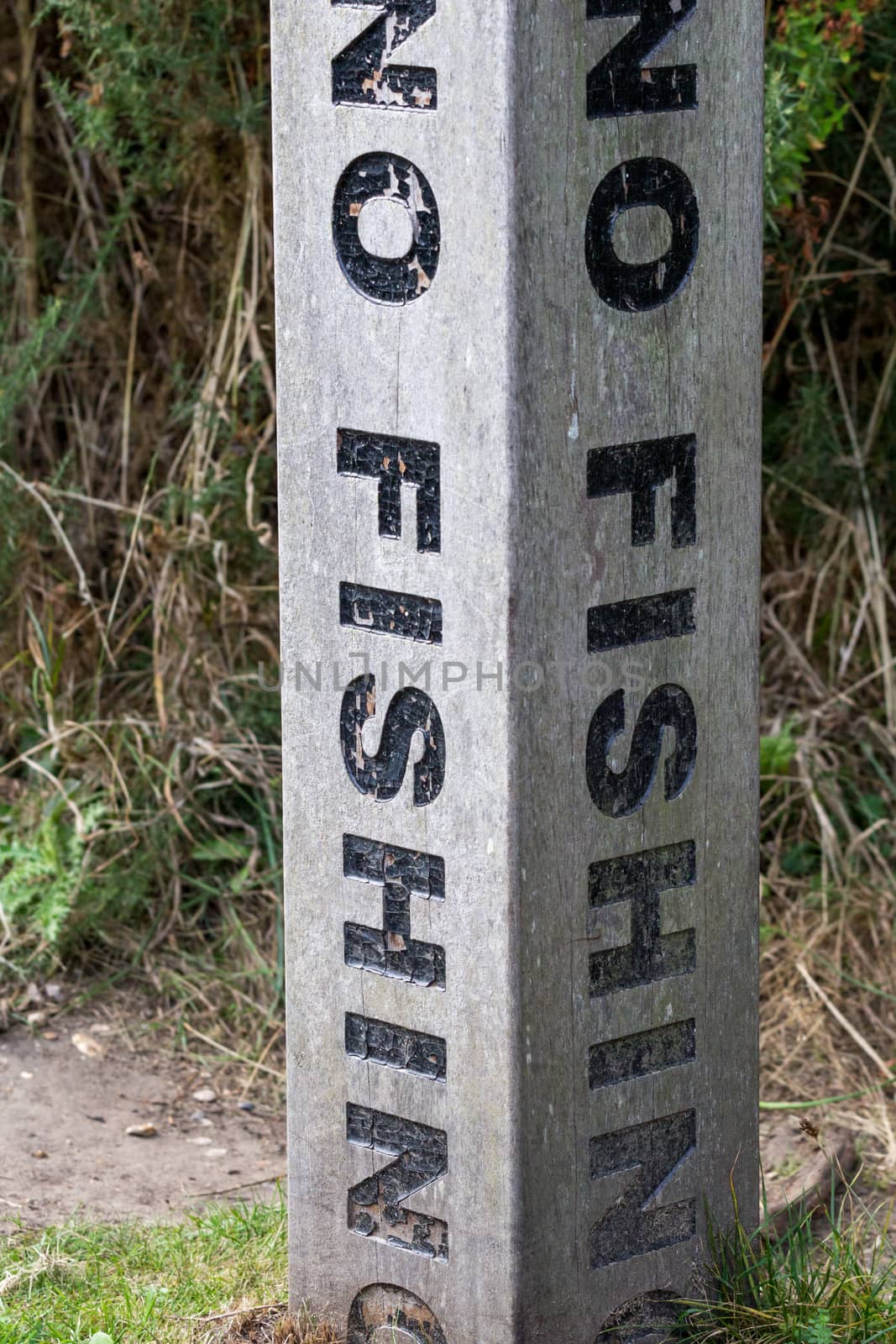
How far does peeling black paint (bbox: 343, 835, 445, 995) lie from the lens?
87.9 inches

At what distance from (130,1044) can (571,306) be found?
2.20m

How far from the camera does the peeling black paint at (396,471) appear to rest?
2.13 metres

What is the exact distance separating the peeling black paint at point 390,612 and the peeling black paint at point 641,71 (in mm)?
621

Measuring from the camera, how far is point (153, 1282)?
2.64m

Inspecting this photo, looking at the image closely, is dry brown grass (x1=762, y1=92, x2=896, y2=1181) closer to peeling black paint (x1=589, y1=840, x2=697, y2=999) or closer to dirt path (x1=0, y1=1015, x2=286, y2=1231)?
dirt path (x1=0, y1=1015, x2=286, y2=1231)

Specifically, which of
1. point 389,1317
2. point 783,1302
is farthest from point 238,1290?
point 783,1302

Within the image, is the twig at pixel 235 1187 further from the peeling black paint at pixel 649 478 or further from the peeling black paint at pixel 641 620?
the peeling black paint at pixel 649 478

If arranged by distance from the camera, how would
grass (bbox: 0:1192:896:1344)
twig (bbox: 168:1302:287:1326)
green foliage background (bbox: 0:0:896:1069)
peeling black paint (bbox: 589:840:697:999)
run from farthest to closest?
1. green foliage background (bbox: 0:0:896:1069)
2. twig (bbox: 168:1302:287:1326)
3. grass (bbox: 0:1192:896:1344)
4. peeling black paint (bbox: 589:840:697:999)

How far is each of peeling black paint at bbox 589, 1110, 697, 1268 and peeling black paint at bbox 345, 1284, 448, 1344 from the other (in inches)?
9.4

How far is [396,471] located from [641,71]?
0.56 meters

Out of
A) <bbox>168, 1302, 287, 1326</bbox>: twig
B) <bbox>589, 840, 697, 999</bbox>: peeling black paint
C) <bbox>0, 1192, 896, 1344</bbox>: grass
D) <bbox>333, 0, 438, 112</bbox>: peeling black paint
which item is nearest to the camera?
<bbox>333, 0, 438, 112</bbox>: peeling black paint

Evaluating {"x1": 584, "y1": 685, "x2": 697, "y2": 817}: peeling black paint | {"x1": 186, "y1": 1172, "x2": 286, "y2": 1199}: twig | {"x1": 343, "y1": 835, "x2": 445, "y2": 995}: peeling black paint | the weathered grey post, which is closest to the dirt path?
{"x1": 186, "y1": 1172, "x2": 286, "y2": 1199}: twig

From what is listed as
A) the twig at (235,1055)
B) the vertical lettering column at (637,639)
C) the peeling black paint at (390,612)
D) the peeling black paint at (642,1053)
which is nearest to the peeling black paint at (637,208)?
the vertical lettering column at (637,639)

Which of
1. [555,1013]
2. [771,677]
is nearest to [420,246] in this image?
[555,1013]
